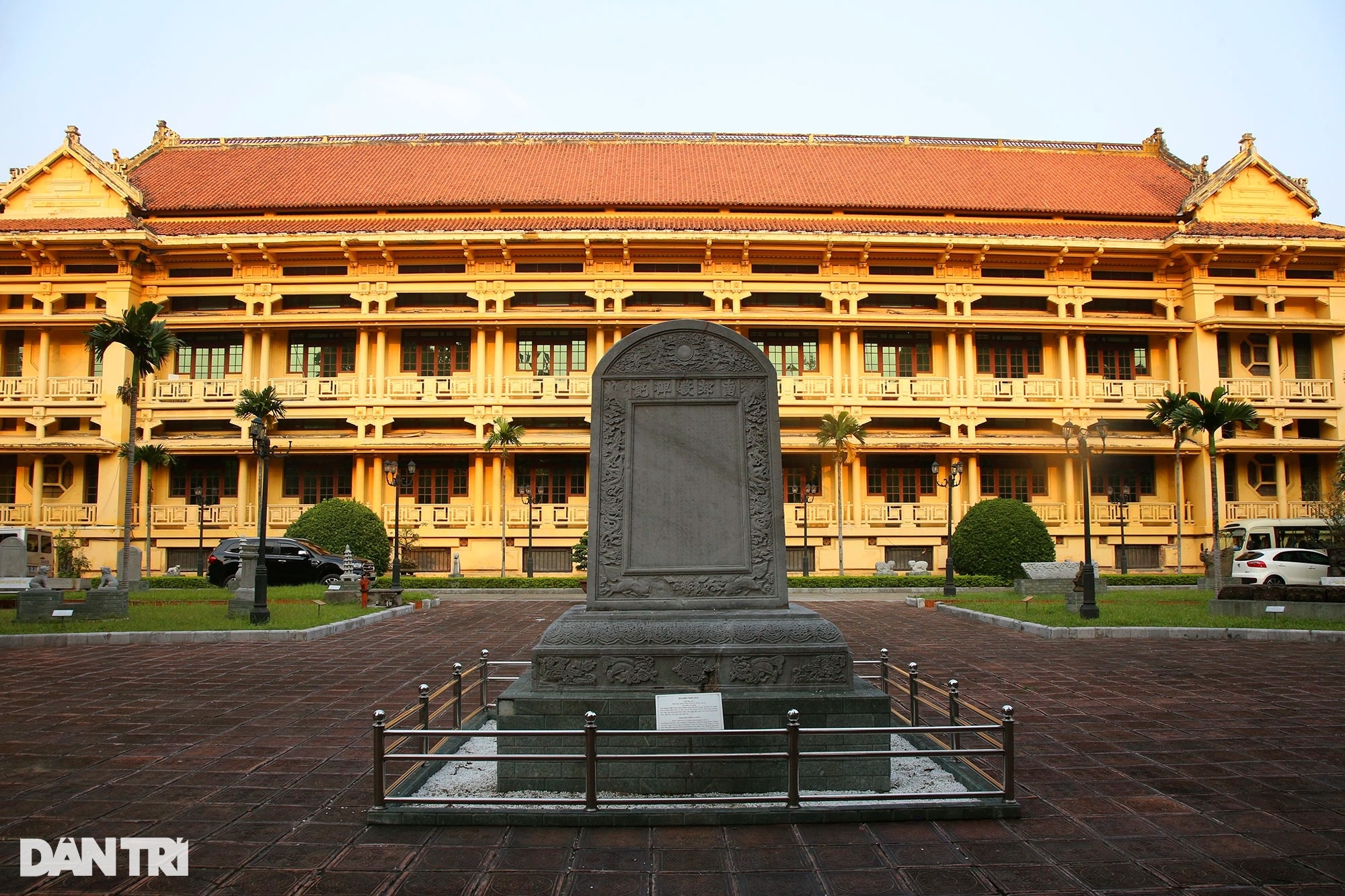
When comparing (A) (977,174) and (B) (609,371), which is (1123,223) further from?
(B) (609,371)

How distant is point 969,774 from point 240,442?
3319 centimetres

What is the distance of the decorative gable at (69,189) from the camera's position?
1361 inches

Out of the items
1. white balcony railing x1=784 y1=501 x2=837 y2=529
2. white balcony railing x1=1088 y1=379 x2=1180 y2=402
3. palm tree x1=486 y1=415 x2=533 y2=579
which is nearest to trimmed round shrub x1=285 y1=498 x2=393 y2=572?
palm tree x1=486 y1=415 x2=533 y2=579

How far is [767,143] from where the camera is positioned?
137 feet

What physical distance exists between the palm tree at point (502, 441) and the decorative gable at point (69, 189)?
17.7 m

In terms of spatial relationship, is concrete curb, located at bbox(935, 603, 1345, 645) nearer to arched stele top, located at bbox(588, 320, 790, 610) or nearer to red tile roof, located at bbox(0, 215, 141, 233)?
arched stele top, located at bbox(588, 320, 790, 610)

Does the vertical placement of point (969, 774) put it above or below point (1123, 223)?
below

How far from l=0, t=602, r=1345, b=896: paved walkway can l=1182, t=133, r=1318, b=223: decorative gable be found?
3092 cm

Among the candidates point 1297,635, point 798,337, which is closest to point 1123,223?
point 798,337

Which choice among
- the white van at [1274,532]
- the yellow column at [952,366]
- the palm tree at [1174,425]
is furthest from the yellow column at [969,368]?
the white van at [1274,532]

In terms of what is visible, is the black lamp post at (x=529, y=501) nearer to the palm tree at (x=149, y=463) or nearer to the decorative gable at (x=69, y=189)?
the palm tree at (x=149, y=463)

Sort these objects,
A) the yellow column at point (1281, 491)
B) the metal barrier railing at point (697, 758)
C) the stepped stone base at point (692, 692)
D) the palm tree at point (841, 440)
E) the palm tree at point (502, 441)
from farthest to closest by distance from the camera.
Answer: the yellow column at point (1281, 491) → the palm tree at point (502, 441) → the palm tree at point (841, 440) → the stepped stone base at point (692, 692) → the metal barrier railing at point (697, 758)

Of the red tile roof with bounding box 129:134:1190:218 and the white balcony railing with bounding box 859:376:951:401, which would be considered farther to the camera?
the red tile roof with bounding box 129:134:1190:218

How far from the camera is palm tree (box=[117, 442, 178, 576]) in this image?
3228 cm
